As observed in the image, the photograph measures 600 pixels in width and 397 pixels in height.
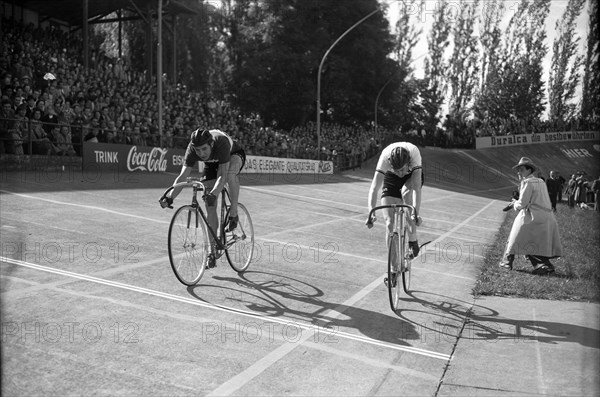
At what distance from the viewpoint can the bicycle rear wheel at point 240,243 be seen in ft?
23.6

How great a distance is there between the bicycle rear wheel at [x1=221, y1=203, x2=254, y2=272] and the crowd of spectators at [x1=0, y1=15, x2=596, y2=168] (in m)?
9.73

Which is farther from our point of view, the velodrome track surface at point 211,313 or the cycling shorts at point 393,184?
the cycling shorts at point 393,184

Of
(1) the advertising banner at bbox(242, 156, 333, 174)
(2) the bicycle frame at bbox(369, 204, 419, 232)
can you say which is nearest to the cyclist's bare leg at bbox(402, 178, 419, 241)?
(2) the bicycle frame at bbox(369, 204, 419, 232)

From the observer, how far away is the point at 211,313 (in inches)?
215

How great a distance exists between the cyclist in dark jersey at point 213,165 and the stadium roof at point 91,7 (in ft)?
84.4

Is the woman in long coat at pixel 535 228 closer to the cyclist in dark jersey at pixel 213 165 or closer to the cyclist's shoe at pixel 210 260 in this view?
the cyclist in dark jersey at pixel 213 165

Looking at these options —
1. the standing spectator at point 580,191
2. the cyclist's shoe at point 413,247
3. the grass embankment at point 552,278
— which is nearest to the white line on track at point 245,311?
the cyclist's shoe at point 413,247

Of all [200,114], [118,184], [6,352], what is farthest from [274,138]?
[6,352]

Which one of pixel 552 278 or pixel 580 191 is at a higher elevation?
pixel 580 191

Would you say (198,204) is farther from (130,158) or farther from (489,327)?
(130,158)

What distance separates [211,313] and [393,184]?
9.12ft

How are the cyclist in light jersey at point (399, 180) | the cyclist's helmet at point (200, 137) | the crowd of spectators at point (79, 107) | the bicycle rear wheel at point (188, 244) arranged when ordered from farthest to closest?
the crowd of spectators at point (79, 107) → the cyclist in light jersey at point (399, 180) → the cyclist's helmet at point (200, 137) → the bicycle rear wheel at point (188, 244)

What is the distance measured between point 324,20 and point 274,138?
24180mm

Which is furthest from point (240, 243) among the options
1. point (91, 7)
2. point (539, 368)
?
point (91, 7)
